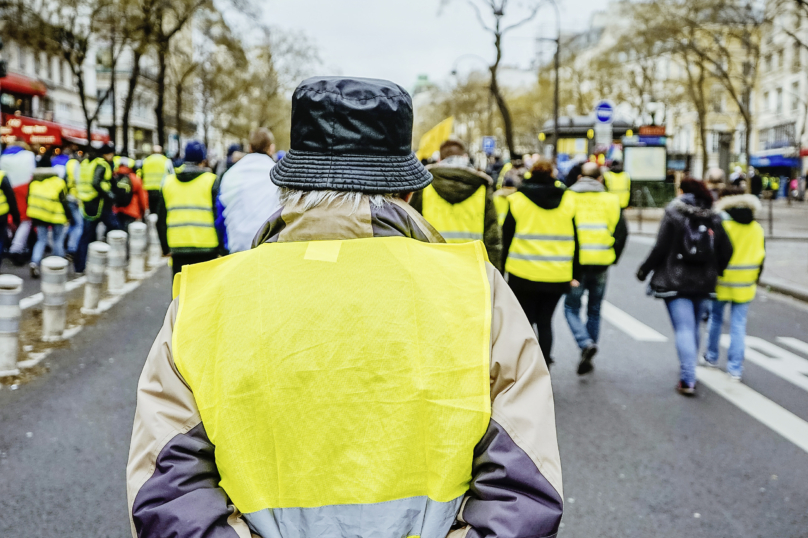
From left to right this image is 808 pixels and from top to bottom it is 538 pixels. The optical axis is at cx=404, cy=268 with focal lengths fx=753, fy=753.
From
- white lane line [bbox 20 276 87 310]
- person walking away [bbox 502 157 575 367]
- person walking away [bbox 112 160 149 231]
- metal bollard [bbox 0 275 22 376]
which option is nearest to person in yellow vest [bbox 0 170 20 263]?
white lane line [bbox 20 276 87 310]

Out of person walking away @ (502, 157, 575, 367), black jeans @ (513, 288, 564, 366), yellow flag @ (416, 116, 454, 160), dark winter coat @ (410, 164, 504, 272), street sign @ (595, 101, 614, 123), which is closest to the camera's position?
dark winter coat @ (410, 164, 504, 272)

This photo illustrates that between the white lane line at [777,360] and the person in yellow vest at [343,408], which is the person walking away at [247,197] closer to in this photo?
the person in yellow vest at [343,408]

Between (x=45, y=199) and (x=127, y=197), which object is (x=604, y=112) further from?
(x=45, y=199)

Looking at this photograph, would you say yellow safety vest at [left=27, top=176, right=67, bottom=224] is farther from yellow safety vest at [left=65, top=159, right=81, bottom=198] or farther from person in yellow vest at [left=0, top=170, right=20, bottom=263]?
yellow safety vest at [left=65, top=159, right=81, bottom=198]

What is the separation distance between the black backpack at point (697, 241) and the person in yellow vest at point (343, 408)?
5239 mm

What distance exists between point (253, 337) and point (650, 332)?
7.96 meters

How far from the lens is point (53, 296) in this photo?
7582 mm

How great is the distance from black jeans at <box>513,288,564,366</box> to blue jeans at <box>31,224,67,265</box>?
28.1 ft

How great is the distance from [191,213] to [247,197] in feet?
5.19

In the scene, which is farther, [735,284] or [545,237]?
[735,284]

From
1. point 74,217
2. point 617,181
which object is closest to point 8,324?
point 74,217

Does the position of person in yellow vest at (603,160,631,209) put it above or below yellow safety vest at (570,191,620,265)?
above

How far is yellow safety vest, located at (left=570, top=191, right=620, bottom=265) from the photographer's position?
6.81 metres

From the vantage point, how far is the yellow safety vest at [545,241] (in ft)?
19.6
